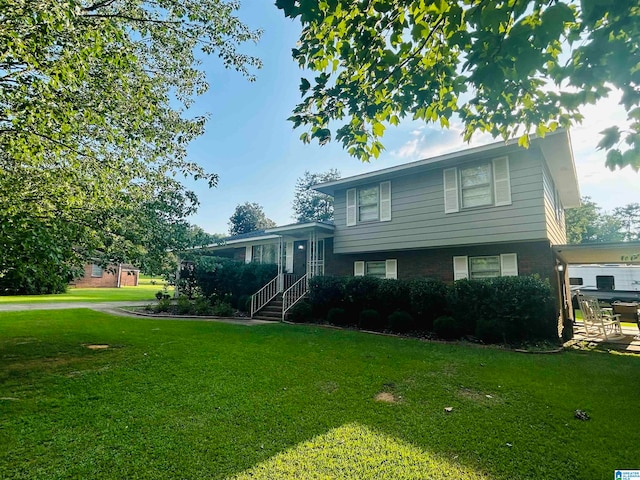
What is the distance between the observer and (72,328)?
9023mm

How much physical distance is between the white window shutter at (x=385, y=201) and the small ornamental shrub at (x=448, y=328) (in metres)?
4.40

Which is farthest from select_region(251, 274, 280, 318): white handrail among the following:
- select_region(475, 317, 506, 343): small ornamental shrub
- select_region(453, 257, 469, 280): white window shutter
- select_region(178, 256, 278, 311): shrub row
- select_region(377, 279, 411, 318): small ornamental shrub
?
select_region(475, 317, 506, 343): small ornamental shrub

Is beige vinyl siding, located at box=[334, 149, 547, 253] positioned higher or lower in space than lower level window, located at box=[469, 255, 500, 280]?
higher

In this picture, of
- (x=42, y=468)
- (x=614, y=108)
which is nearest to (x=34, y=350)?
(x=42, y=468)

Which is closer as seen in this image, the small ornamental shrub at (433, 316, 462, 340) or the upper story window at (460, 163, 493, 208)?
the small ornamental shrub at (433, 316, 462, 340)

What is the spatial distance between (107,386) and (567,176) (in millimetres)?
15007

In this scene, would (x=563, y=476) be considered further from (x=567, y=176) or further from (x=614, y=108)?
(x=567, y=176)

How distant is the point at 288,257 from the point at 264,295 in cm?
303

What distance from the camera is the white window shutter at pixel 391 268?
12040mm

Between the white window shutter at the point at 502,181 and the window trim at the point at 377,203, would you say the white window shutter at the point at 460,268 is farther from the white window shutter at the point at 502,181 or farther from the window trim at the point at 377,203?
the window trim at the point at 377,203

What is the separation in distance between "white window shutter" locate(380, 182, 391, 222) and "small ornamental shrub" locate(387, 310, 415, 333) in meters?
3.80

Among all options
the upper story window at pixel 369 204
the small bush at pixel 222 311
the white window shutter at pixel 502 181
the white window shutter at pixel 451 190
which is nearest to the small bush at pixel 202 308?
the small bush at pixel 222 311

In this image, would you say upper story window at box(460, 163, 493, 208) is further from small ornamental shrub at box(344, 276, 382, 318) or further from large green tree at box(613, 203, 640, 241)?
large green tree at box(613, 203, 640, 241)

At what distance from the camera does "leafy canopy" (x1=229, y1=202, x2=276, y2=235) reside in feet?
128
